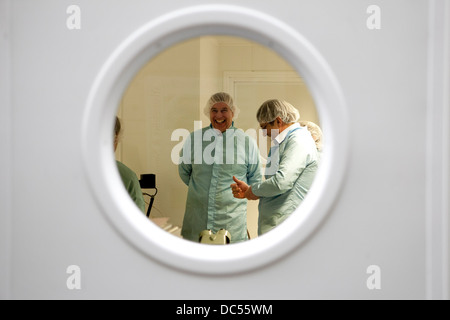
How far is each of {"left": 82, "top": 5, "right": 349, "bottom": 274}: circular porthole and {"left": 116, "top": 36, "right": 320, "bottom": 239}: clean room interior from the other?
5.44ft

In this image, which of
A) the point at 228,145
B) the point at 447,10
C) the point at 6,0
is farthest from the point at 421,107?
the point at 228,145

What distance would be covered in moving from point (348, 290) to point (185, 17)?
0.71 m

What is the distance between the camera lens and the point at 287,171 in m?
1.78

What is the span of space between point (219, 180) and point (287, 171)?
1.50 feet

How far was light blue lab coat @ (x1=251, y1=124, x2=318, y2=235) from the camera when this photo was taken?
5.85 feet

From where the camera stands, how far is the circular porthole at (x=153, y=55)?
873 mm

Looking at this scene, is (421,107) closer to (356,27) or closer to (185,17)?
(356,27)

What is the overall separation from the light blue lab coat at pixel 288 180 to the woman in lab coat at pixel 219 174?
0.25 meters

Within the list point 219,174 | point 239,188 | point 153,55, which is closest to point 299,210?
point 153,55

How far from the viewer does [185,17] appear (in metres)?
0.87

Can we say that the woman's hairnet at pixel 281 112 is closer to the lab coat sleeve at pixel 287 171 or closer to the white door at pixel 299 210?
the lab coat sleeve at pixel 287 171
